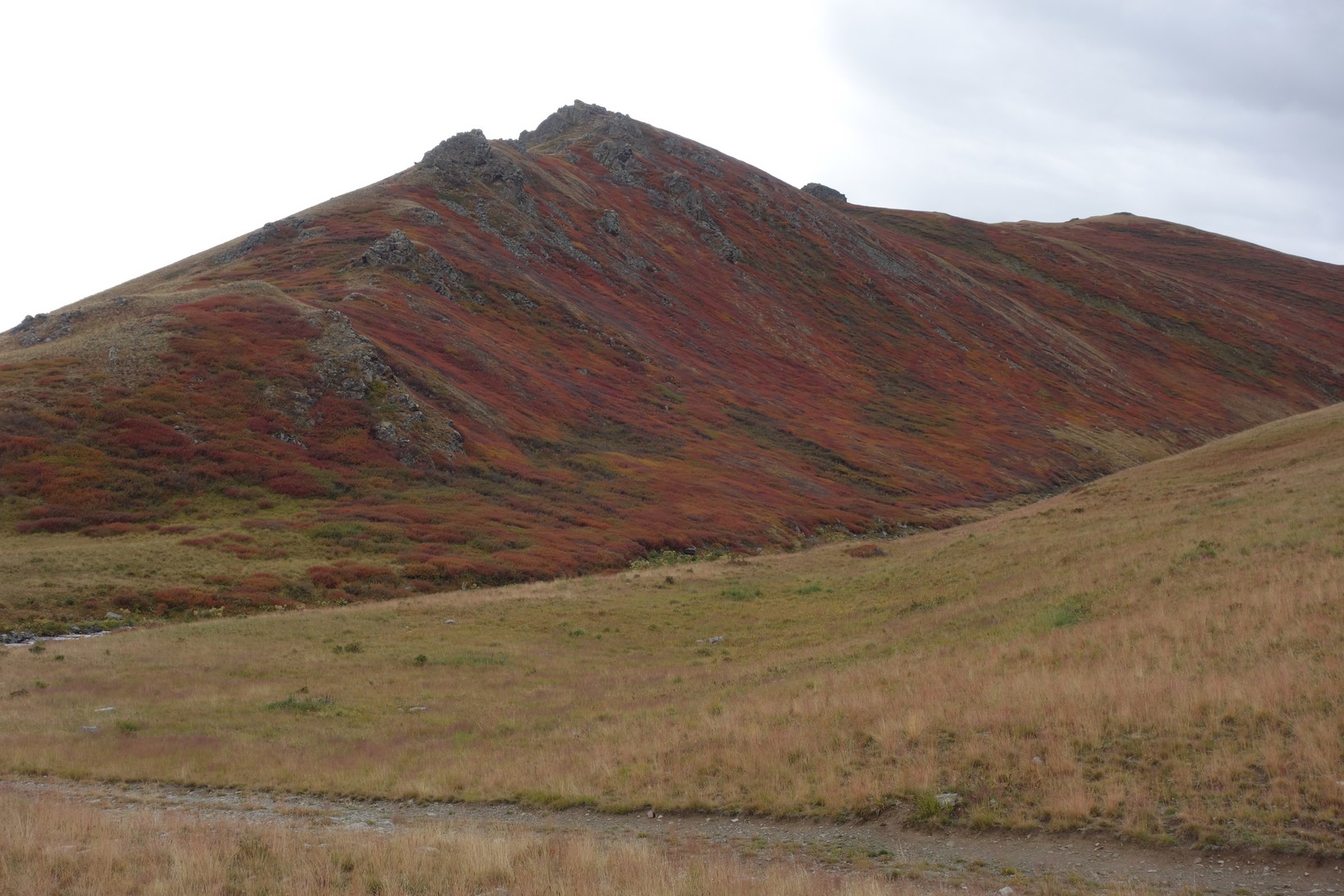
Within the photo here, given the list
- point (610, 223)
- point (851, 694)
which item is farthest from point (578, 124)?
point (851, 694)

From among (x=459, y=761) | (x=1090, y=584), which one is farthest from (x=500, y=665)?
(x=1090, y=584)

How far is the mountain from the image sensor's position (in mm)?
51438

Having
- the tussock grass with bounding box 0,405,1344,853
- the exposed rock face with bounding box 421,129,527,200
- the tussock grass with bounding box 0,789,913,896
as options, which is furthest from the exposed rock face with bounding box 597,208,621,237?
the tussock grass with bounding box 0,789,913,896

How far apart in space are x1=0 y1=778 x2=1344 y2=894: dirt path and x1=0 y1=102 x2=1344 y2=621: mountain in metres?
25.5

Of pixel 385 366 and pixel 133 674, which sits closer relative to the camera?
pixel 133 674

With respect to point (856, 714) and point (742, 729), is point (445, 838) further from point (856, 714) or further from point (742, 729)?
point (856, 714)

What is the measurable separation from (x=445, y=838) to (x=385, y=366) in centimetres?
6005

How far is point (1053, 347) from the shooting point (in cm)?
14950

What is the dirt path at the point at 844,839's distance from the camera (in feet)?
32.3

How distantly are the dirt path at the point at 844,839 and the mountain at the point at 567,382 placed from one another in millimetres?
25527

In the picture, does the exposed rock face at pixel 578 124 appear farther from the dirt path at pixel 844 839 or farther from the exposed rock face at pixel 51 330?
the dirt path at pixel 844 839

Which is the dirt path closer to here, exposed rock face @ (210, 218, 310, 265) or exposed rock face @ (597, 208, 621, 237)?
exposed rock face @ (210, 218, 310, 265)

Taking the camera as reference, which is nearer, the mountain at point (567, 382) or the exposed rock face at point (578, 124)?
the mountain at point (567, 382)

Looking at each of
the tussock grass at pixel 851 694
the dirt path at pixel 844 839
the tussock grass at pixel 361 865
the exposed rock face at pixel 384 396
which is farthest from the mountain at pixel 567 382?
the tussock grass at pixel 361 865
